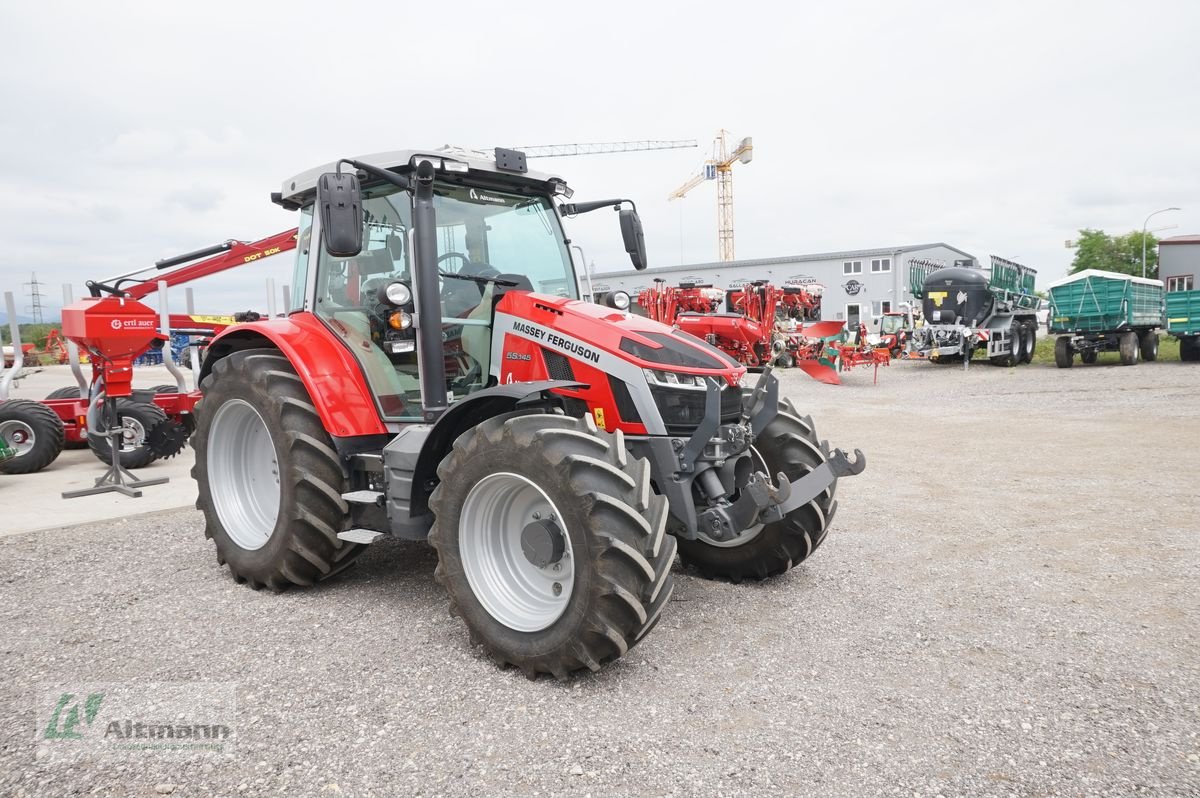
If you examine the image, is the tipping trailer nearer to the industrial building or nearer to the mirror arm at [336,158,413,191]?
the mirror arm at [336,158,413,191]

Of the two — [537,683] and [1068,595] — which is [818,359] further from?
[537,683]

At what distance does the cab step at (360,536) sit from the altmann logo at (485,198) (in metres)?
1.92

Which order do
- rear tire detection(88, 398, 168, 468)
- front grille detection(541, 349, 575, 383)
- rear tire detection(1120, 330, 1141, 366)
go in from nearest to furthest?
1. front grille detection(541, 349, 575, 383)
2. rear tire detection(88, 398, 168, 468)
3. rear tire detection(1120, 330, 1141, 366)

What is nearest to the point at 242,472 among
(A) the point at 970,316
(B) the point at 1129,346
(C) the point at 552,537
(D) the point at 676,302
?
(C) the point at 552,537

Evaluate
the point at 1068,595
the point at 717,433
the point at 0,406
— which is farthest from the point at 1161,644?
the point at 0,406

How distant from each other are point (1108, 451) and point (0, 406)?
41.2 feet

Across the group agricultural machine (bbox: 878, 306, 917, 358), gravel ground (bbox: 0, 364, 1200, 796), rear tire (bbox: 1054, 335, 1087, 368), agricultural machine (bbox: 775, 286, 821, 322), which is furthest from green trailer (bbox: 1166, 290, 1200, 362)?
gravel ground (bbox: 0, 364, 1200, 796)

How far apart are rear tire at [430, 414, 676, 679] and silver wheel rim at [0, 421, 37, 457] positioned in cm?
753

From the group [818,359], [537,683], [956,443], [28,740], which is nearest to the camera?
[28,740]

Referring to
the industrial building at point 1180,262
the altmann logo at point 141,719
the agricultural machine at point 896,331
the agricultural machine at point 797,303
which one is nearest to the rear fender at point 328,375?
the altmann logo at point 141,719

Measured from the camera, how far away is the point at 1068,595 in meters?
4.12

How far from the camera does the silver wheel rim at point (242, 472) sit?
466cm

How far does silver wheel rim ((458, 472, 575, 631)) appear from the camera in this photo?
335 cm

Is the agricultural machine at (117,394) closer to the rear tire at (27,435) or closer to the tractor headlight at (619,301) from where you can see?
the rear tire at (27,435)
